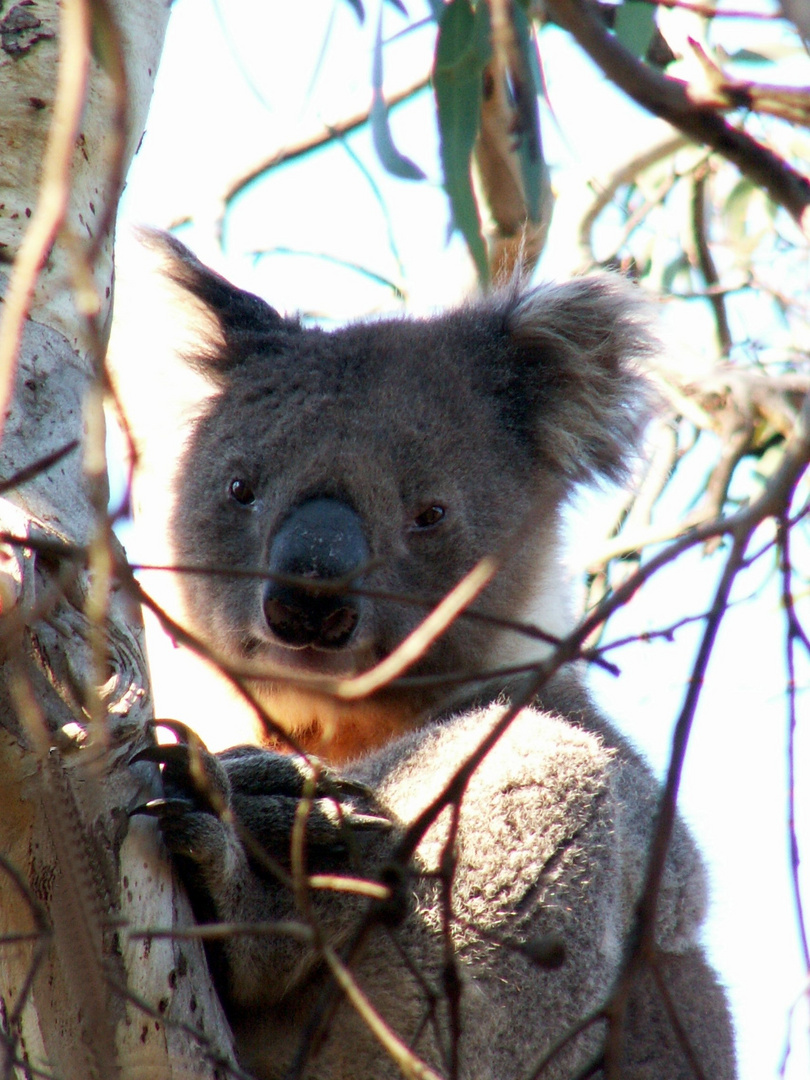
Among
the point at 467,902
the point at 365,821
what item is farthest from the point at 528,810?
the point at 365,821

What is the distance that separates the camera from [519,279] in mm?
2826

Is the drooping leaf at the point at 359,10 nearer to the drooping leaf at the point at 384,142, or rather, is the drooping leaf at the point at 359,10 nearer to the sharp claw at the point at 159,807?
the drooping leaf at the point at 384,142

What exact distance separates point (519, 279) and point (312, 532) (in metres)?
1.03

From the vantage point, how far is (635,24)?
184 centimetres

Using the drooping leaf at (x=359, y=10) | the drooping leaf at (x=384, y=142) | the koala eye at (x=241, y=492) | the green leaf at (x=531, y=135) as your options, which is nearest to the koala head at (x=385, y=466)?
the koala eye at (x=241, y=492)

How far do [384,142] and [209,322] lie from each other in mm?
1210

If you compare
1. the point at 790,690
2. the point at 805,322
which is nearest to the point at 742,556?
the point at 790,690

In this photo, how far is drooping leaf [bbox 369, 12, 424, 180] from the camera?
1.52 metres

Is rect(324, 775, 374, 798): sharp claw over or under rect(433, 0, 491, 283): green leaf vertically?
under

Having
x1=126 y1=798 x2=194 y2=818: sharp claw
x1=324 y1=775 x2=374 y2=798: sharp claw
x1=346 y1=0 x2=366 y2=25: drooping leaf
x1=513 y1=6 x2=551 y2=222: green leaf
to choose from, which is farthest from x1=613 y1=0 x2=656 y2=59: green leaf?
x1=126 y1=798 x2=194 y2=818: sharp claw

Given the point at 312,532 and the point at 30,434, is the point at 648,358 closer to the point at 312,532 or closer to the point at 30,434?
the point at 312,532

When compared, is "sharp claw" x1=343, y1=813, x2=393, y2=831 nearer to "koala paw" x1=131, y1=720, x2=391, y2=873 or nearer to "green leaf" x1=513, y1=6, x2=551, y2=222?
"koala paw" x1=131, y1=720, x2=391, y2=873

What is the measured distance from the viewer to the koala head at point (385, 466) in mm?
2230

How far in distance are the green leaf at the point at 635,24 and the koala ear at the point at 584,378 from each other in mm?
771
